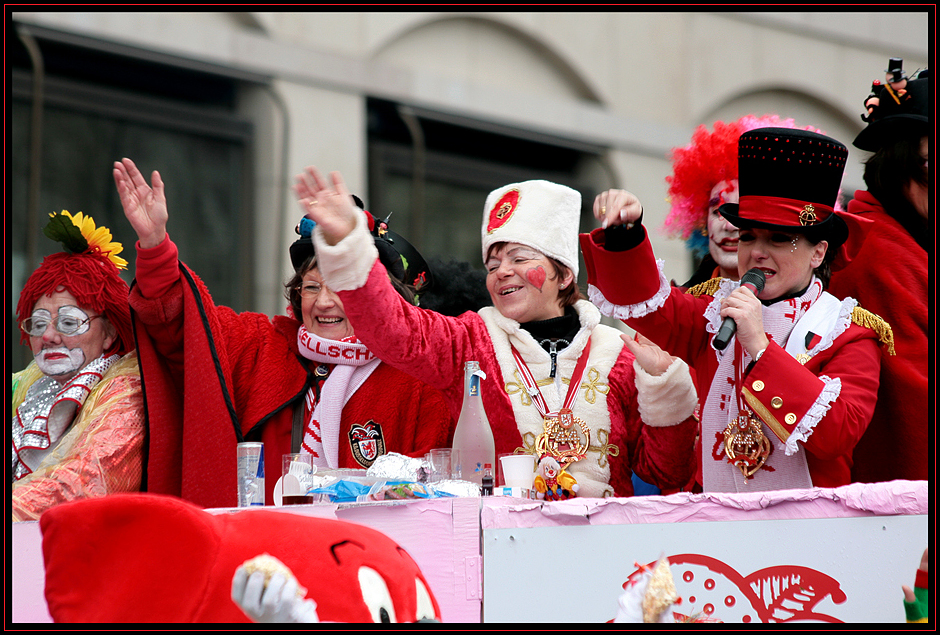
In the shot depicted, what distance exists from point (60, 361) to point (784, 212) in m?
2.50

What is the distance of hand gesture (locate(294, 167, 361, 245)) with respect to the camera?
9.45 ft

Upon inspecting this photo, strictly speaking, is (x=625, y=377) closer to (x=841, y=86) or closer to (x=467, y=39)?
(x=467, y=39)

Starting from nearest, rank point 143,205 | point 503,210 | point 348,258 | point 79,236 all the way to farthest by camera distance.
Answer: point 348,258
point 143,205
point 503,210
point 79,236

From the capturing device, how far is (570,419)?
3.38 metres

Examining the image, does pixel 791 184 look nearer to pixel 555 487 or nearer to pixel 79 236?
pixel 555 487

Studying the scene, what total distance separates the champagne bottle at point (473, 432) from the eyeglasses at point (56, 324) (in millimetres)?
1481

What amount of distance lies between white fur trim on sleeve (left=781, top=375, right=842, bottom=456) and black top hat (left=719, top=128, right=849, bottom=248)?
522 millimetres

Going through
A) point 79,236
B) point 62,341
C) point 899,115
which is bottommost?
point 62,341

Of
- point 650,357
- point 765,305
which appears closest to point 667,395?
point 650,357

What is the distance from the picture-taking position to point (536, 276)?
12.0 feet

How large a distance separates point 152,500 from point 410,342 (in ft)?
4.96

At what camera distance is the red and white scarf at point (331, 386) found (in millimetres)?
3709

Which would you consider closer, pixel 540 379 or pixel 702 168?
pixel 540 379

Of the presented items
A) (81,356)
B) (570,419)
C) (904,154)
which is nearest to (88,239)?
(81,356)
